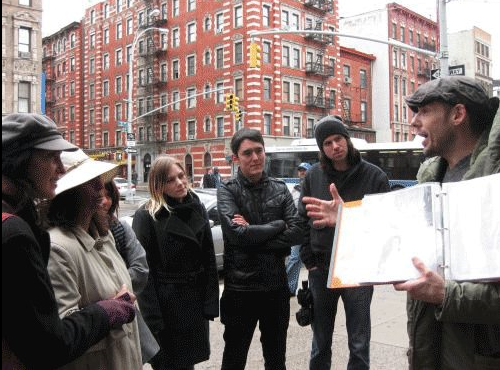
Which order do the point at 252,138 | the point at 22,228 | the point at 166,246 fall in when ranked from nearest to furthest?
the point at 22,228 → the point at 166,246 → the point at 252,138

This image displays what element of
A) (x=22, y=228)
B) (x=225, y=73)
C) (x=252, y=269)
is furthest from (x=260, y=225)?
(x=225, y=73)


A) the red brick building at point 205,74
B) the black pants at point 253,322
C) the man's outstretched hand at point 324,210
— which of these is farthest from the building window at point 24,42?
the man's outstretched hand at point 324,210

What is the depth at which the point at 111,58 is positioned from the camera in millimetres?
53875

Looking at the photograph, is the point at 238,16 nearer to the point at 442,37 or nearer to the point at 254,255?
the point at 442,37

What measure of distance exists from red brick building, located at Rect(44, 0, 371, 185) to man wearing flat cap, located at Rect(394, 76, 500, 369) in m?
32.2

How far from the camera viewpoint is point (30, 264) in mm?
1532

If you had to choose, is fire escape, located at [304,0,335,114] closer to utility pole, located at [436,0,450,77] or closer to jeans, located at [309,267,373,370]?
utility pole, located at [436,0,450,77]

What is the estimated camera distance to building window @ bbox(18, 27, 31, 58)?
33.8 metres

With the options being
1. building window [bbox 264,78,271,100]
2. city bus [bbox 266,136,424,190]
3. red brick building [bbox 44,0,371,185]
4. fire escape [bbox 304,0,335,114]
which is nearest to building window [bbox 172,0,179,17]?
red brick building [bbox 44,0,371,185]

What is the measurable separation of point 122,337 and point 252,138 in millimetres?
1968

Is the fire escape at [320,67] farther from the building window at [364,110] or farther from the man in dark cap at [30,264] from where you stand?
the man in dark cap at [30,264]

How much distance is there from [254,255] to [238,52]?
38810mm

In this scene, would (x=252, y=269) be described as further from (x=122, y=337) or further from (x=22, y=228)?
(x=22, y=228)

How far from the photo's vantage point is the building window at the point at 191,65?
148 feet
